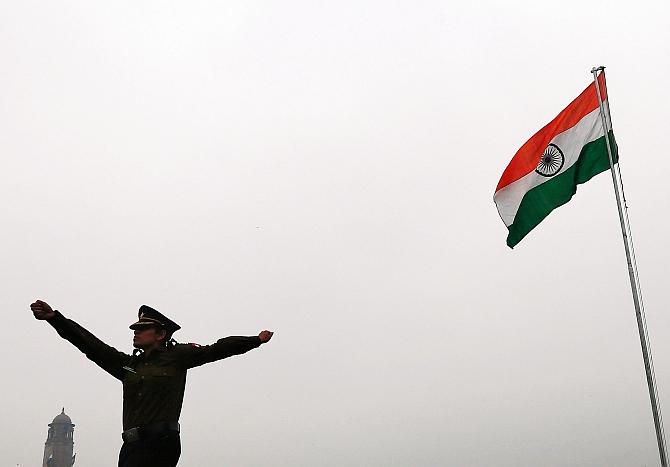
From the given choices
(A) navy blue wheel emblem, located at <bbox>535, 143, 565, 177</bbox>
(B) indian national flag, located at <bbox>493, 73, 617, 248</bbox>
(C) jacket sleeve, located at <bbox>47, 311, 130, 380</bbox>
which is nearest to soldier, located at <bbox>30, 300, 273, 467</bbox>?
(C) jacket sleeve, located at <bbox>47, 311, 130, 380</bbox>

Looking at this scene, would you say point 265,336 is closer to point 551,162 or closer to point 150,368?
point 150,368

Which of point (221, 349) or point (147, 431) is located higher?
point (221, 349)

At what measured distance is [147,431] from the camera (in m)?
6.05

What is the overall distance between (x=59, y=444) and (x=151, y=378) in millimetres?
196842

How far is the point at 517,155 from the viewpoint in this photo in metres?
12.6

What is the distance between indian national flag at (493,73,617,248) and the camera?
38.9 feet

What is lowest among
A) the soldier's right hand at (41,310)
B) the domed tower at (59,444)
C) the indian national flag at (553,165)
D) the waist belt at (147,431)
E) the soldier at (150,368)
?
the waist belt at (147,431)

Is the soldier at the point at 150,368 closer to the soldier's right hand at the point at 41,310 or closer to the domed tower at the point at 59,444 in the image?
the soldier's right hand at the point at 41,310

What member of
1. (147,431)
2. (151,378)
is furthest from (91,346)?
(147,431)

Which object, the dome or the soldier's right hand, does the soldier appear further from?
the dome

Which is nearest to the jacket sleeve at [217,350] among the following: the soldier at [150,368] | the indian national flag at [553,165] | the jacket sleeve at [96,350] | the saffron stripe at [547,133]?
the soldier at [150,368]

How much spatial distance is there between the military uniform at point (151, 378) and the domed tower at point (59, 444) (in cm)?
19290

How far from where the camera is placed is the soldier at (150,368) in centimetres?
605

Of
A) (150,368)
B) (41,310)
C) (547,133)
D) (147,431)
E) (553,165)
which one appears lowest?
(147,431)
